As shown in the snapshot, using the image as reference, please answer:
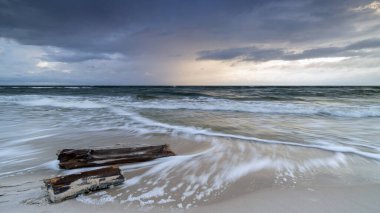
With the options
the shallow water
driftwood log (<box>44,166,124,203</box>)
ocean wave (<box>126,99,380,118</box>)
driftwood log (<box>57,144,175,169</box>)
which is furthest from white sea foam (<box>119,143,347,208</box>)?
ocean wave (<box>126,99,380,118</box>)

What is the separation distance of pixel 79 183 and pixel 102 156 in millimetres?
1106

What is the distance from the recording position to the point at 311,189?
294 cm

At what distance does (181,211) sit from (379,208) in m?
2.38

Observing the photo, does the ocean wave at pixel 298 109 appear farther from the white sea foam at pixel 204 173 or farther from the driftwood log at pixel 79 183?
the driftwood log at pixel 79 183

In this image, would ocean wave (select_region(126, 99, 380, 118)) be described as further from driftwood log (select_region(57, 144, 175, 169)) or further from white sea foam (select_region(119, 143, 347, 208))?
driftwood log (select_region(57, 144, 175, 169))

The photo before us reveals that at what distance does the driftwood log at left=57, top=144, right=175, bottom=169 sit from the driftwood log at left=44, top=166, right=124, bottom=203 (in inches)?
31.5

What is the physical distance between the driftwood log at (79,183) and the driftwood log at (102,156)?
0.80m

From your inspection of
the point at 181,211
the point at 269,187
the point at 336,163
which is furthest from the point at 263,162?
the point at 181,211

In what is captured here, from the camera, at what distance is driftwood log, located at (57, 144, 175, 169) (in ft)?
11.8

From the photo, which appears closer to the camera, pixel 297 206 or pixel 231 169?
pixel 297 206

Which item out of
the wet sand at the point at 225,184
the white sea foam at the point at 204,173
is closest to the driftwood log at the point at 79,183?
the wet sand at the point at 225,184

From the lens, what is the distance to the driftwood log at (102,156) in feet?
11.8

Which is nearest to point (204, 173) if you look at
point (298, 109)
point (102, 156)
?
point (102, 156)

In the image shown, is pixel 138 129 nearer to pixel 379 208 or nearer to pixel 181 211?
pixel 181 211
